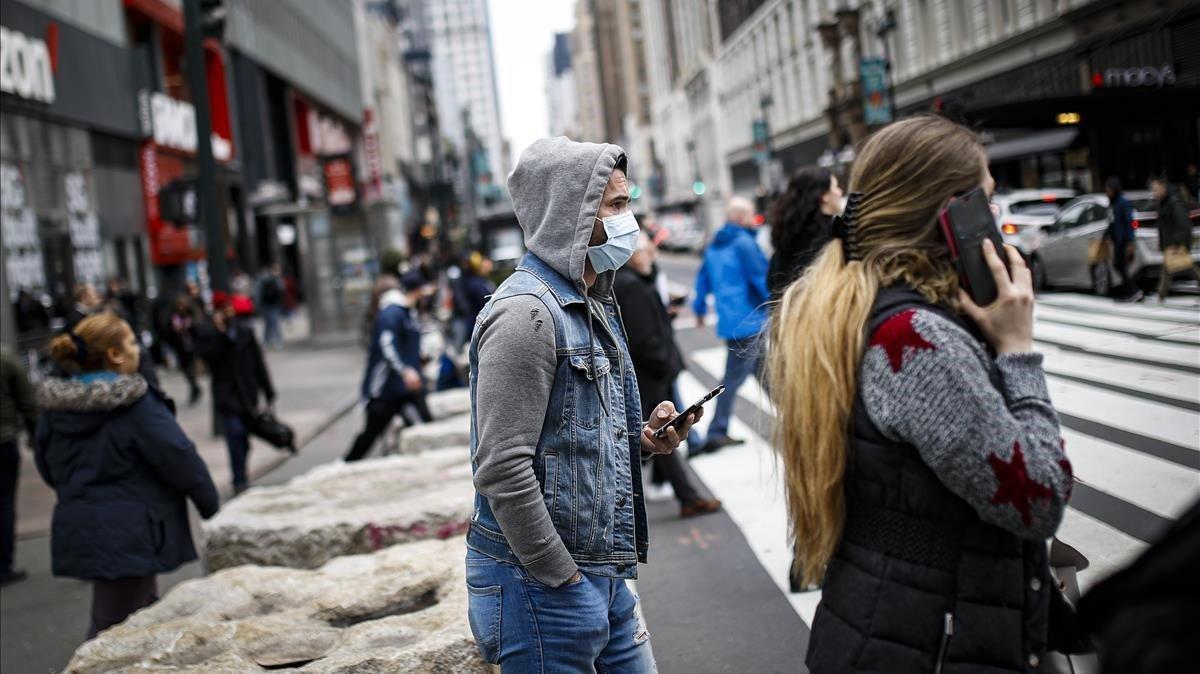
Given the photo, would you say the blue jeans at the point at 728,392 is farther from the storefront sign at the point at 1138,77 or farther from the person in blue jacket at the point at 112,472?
the storefront sign at the point at 1138,77

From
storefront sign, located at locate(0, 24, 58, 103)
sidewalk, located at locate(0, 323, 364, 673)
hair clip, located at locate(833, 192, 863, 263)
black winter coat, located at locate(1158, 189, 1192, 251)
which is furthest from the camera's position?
storefront sign, located at locate(0, 24, 58, 103)

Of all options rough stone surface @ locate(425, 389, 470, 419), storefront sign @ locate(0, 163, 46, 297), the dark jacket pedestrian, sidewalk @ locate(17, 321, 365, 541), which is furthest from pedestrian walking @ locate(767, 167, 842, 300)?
storefront sign @ locate(0, 163, 46, 297)

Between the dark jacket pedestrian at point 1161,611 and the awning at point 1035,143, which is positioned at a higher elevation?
the awning at point 1035,143

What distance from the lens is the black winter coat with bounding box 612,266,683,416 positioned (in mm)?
7871

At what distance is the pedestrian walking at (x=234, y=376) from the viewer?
11.0 m

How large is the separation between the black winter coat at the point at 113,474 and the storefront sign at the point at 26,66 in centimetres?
1169

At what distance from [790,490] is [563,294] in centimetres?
82

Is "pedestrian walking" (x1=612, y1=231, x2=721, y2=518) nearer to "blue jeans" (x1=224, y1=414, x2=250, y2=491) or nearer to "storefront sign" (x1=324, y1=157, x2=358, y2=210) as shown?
"blue jeans" (x1=224, y1=414, x2=250, y2=491)

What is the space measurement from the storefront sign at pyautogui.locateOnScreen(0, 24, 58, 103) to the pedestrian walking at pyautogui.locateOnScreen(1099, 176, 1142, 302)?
48.9ft

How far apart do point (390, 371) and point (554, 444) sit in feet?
24.9

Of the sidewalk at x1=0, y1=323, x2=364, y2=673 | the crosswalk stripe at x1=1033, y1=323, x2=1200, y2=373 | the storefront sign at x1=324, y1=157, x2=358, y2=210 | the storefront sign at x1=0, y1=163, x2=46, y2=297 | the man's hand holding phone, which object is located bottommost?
the sidewalk at x1=0, y1=323, x2=364, y2=673

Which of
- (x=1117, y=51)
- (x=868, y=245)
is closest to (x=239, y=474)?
(x=868, y=245)

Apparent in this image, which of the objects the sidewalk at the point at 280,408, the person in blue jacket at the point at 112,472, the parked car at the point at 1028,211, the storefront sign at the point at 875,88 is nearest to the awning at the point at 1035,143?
the storefront sign at the point at 875,88

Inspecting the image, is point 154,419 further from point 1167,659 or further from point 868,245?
point 1167,659
